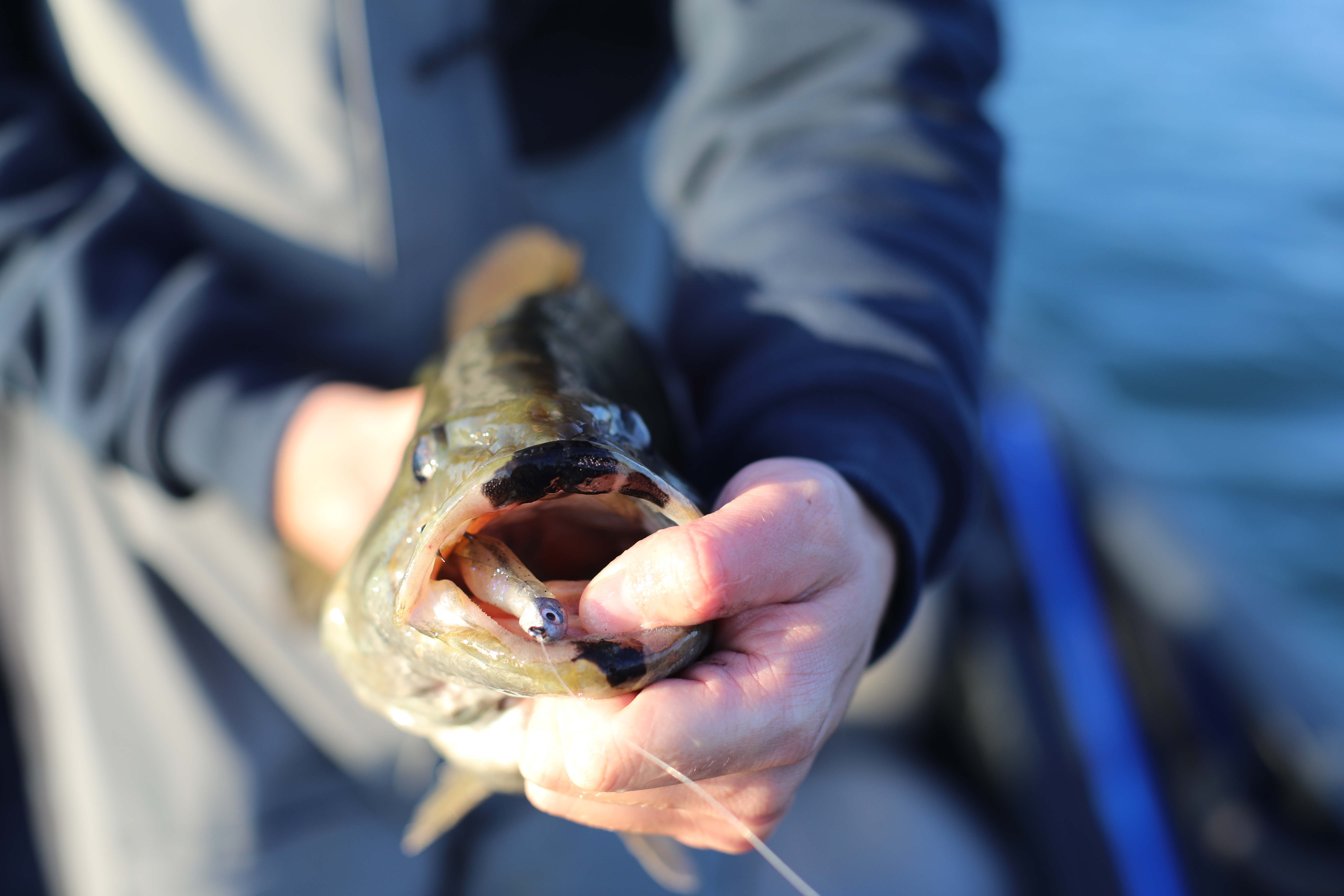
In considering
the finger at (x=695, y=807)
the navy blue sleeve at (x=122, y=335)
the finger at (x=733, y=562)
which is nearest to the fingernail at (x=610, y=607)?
the finger at (x=733, y=562)

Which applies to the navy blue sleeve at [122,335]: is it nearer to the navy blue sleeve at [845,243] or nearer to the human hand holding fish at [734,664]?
the navy blue sleeve at [845,243]

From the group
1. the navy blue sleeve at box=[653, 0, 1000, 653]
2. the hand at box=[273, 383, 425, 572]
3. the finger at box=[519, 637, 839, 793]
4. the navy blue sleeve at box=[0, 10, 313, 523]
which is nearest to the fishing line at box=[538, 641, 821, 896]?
the finger at box=[519, 637, 839, 793]

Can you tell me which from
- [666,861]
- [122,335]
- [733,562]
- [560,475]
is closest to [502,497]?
[560,475]

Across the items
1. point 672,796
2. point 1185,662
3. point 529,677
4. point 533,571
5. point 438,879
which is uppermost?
point 529,677

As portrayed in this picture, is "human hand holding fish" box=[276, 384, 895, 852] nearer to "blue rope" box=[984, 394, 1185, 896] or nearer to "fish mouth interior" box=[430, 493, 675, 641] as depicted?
"fish mouth interior" box=[430, 493, 675, 641]

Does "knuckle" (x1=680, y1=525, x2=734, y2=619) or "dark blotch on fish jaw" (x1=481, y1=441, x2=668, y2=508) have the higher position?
"dark blotch on fish jaw" (x1=481, y1=441, x2=668, y2=508)

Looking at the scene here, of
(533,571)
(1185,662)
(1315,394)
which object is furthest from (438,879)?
(1315,394)

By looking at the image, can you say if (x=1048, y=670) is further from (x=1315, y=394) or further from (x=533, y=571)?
(x=1315, y=394)
